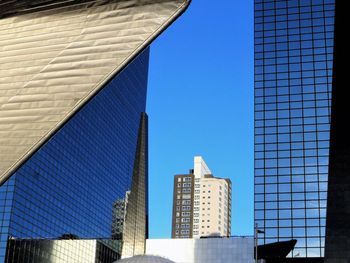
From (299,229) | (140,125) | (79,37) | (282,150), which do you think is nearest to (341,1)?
(282,150)

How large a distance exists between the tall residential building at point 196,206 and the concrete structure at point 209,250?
103 meters

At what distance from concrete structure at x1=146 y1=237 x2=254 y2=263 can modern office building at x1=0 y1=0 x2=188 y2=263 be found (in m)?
24.5

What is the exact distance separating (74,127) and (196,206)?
80.4 m

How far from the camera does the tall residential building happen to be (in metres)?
192

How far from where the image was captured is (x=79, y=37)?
32.2 ft

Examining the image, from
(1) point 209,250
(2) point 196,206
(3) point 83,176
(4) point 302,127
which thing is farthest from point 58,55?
(2) point 196,206

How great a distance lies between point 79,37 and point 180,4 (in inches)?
71.2

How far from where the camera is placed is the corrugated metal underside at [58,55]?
936 centimetres

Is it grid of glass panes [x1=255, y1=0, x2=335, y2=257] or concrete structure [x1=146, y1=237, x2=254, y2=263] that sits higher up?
grid of glass panes [x1=255, y1=0, x2=335, y2=257]

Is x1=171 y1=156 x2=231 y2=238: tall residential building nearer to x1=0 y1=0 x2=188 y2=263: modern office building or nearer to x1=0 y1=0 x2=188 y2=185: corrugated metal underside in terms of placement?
x1=0 y1=0 x2=188 y2=263: modern office building

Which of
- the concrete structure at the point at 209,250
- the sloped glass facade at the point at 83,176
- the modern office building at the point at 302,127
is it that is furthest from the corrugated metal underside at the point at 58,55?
the concrete structure at the point at 209,250

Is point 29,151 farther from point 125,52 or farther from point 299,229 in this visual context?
point 299,229

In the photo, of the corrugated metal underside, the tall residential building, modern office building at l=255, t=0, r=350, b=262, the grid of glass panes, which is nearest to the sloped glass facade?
the grid of glass panes

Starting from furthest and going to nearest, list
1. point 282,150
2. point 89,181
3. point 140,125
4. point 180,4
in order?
point 140,125, point 89,181, point 282,150, point 180,4
